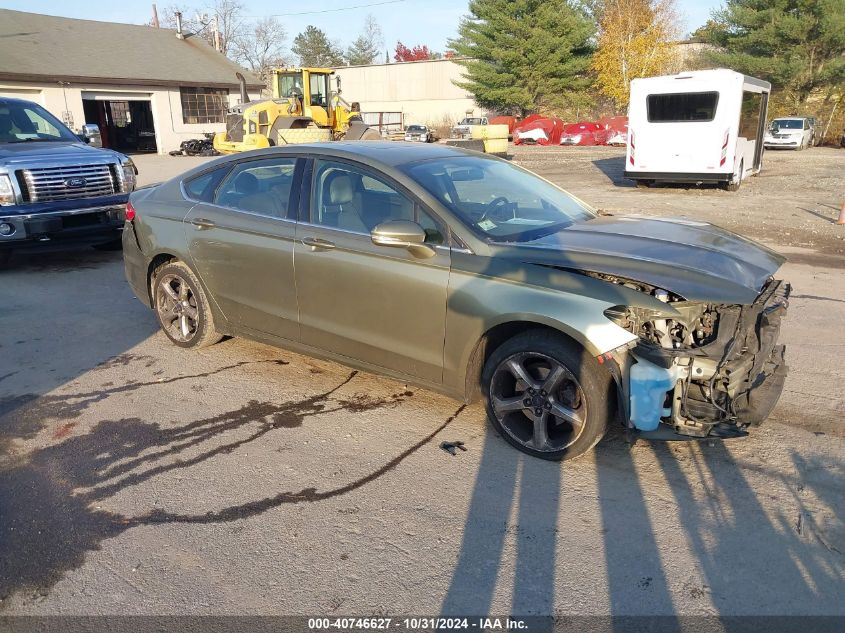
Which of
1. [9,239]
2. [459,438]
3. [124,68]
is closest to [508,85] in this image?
[124,68]

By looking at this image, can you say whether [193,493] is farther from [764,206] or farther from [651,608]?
[764,206]

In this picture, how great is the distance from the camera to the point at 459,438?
4.08 m

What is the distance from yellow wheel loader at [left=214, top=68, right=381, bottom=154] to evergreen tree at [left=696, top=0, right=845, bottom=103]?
2880cm

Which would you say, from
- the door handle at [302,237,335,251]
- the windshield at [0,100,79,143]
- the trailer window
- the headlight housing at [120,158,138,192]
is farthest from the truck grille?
the trailer window

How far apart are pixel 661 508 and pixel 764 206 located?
522 inches

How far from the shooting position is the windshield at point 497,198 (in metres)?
4.14

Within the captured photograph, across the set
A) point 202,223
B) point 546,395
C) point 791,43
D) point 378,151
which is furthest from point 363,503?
point 791,43

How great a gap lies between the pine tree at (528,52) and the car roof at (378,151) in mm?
48649

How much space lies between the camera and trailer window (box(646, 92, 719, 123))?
1628 centimetres

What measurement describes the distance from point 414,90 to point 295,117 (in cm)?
4558

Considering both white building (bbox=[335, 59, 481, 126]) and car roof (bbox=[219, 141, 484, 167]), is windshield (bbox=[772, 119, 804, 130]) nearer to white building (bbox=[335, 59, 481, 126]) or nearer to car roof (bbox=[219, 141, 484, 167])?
white building (bbox=[335, 59, 481, 126])

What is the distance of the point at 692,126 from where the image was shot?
16.5 meters

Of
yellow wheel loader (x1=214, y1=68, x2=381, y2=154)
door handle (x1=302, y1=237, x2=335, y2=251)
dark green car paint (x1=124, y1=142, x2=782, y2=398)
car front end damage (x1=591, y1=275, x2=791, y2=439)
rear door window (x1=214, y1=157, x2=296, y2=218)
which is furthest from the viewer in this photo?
yellow wheel loader (x1=214, y1=68, x2=381, y2=154)

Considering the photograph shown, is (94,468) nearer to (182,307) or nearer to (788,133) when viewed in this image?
(182,307)
